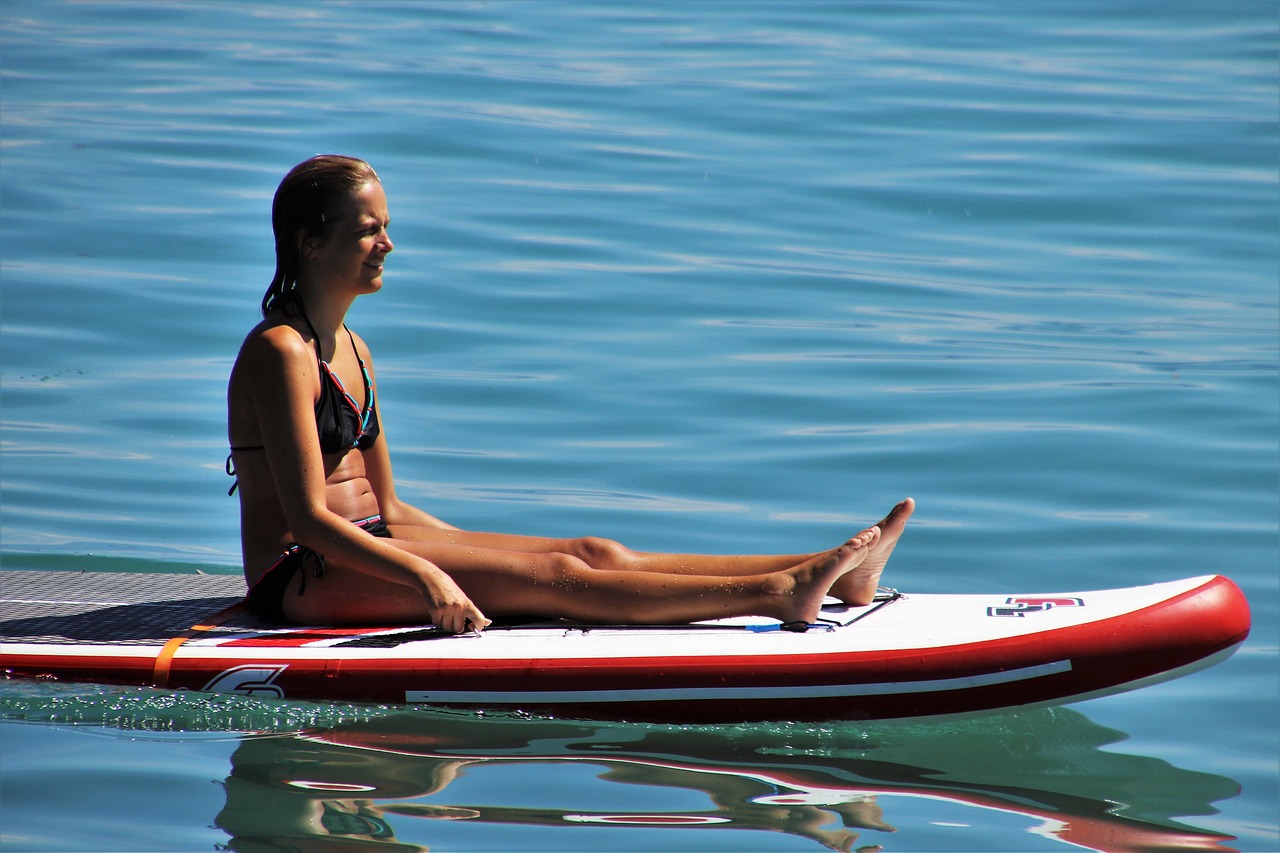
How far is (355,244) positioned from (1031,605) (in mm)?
2042

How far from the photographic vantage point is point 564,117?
13789mm

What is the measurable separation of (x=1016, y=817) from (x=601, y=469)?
11.1 feet

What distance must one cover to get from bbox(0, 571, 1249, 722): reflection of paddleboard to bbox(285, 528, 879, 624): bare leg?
7 cm

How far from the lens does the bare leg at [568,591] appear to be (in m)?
4.00

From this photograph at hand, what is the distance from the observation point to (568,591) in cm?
409

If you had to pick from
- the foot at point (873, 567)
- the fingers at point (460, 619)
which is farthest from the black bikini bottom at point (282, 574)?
the foot at point (873, 567)

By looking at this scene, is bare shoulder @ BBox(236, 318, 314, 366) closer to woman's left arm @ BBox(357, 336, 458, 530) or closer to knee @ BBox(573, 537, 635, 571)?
woman's left arm @ BBox(357, 336, 458, 530)

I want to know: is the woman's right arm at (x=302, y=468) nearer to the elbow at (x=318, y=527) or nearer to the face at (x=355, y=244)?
the elbow at (x=318, y=527)

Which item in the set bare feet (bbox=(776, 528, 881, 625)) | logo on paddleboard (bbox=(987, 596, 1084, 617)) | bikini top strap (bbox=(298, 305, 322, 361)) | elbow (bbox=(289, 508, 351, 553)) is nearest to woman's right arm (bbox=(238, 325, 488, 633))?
elbow (bbox=(289, 508, 351, 553))

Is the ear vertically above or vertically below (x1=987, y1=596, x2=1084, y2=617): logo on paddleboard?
above

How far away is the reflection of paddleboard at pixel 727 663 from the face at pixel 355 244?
0.95m

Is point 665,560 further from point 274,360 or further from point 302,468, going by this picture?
point 274,360

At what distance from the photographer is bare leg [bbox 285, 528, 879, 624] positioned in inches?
157

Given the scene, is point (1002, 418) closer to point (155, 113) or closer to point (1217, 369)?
point (1217, 369)
